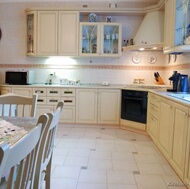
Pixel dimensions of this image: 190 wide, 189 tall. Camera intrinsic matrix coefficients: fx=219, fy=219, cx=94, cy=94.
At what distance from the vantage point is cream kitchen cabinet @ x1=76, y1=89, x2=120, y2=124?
457 centimetres

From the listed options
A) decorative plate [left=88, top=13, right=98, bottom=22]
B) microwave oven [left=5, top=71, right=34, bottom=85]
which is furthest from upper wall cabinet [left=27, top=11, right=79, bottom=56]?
microwave oven [left=5, top=71, right=34, bottom=85]

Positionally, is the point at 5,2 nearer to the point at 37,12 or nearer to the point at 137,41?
the point at 37,12

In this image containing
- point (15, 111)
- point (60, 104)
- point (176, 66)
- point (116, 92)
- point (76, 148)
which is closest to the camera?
point (60, 104)

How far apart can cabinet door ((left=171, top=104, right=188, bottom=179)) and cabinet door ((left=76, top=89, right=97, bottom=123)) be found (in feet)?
7.44

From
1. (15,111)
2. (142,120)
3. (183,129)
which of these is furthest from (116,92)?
(15,111)

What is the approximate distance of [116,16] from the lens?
4.96m

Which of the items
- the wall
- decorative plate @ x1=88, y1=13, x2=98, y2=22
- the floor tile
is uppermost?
decorative plate @ x1=88, y1=13, x2=98, y2=22

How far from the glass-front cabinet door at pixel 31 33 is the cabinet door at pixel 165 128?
10.3 feet

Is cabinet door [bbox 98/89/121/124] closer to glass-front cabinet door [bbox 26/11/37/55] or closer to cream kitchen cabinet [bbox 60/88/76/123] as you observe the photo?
cream kitchen cabinet [bbox 60/88/76/123]

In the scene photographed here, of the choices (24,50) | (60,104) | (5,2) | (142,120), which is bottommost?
(142,120)

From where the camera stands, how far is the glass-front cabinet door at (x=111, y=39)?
4.74m

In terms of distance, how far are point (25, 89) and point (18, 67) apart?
83cm

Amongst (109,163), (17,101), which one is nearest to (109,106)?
(109,163)

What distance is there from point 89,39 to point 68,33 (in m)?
0.47
